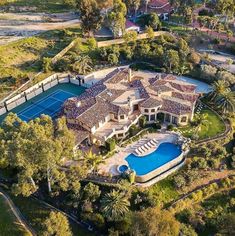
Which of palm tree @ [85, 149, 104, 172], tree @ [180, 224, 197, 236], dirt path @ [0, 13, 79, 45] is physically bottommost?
tree @ [180, 224, 197, 236]

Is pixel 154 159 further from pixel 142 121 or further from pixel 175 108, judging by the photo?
pixel 175 108

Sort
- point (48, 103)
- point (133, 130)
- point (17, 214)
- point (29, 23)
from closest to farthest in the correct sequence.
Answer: point (17, 214), point (133, 130), point (48, 103), point (29, 23)

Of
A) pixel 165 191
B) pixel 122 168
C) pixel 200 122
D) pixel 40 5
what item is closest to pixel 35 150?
pixel 122 168

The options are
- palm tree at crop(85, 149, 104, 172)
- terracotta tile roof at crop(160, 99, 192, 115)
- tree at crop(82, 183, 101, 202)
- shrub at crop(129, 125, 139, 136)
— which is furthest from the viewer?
terracotta tile roof at crop(160, 99, 192, 115)

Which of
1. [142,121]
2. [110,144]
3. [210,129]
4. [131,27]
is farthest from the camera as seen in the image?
[131,27]

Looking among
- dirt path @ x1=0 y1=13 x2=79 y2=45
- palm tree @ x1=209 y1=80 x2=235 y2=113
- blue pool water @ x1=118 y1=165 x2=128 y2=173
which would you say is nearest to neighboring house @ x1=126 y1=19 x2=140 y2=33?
dirt path @ x1=0 y1=13 x2=79 y2=45

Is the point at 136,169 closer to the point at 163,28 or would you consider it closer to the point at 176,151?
the point at 176,151

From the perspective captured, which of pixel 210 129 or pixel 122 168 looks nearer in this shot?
pixel 122 168

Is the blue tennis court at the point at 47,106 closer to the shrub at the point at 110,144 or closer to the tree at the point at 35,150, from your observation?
the shrub at the point at 110,144

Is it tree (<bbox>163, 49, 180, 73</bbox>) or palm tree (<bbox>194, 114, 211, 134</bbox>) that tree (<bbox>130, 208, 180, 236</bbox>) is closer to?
palm tree (<bbox>194, 114, 211, 134</bbox>)
